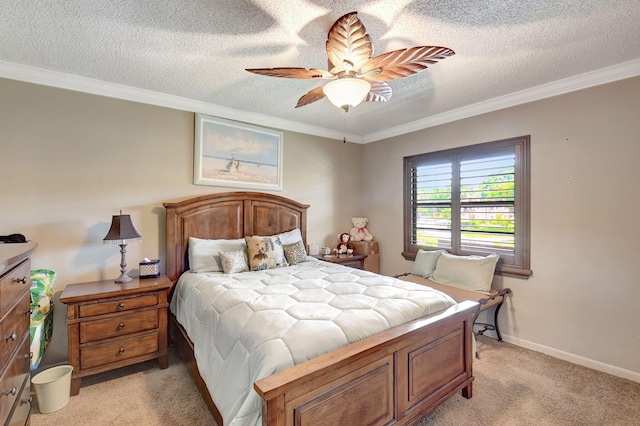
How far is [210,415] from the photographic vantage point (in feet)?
6.51

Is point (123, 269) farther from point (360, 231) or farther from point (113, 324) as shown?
point (360, 231)

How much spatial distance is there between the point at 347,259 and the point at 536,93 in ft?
9.05

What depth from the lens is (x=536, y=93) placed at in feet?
9.51

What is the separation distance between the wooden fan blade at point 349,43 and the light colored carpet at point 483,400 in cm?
236

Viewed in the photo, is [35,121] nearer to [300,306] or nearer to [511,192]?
[300,306]

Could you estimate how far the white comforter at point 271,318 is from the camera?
54.7 inches

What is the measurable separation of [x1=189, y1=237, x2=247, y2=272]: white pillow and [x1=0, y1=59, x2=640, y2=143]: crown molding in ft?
4.84

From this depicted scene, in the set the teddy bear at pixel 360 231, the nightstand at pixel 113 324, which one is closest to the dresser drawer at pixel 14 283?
the nightstand at pixel 113 324

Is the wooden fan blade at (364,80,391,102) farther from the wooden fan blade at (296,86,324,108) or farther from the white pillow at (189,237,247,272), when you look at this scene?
the white pillow at (189,237,247,272)

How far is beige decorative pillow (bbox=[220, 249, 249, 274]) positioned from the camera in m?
2.86

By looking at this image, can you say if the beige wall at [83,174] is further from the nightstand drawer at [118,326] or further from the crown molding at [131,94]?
the nightstand drawer at [118,326]

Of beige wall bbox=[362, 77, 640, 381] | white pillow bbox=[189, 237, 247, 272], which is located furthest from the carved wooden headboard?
beige wall bbox=[362, 77, 640, 381]

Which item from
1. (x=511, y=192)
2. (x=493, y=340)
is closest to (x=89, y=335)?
(x=493, y=340)

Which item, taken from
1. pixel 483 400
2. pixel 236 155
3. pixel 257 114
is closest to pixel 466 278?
pixel 483 400
